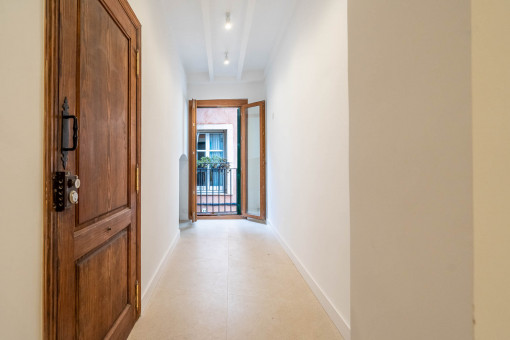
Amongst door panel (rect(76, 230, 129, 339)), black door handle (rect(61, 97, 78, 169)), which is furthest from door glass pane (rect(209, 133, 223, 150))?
black door handle (rect(61, 97, 78, 169))

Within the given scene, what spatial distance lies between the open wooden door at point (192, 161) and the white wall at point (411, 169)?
417 cm

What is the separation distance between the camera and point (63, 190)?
0.91 meters

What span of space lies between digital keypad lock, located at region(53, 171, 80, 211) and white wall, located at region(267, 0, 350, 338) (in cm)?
143

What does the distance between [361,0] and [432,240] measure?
784mm

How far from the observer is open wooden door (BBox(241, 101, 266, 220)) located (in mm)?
4957

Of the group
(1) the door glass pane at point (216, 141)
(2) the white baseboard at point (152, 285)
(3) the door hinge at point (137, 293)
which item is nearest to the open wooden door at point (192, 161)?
(2) the white baseboard at point (152, 285)

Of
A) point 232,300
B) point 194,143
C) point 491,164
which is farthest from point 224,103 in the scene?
point 491,164

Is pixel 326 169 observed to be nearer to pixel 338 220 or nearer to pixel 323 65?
pixel 338 220

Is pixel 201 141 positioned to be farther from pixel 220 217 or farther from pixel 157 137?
pixel 157 137

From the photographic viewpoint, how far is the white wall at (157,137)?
2.05 m

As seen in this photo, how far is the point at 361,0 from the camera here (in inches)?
32.5

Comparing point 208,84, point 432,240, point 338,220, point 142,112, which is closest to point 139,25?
point 142,112

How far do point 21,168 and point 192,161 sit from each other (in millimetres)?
4131

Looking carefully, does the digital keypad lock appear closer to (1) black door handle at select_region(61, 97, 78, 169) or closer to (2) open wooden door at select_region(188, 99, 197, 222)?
(1) black door handle at select_region(61, 97, 78, 169)
